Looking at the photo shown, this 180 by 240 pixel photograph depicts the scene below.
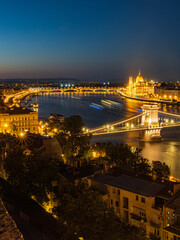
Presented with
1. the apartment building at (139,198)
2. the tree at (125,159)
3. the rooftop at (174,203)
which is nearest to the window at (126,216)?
the apartment building at (139,198)

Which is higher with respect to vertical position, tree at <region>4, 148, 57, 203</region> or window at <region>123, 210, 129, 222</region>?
tree at <region>4, 148, 57, 203</region>

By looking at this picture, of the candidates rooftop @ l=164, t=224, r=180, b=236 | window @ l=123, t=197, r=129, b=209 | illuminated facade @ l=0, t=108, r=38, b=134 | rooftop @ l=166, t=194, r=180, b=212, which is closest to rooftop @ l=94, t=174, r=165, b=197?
window @ l=123, t=197, r=129, b=209

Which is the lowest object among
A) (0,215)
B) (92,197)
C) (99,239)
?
(99,239)

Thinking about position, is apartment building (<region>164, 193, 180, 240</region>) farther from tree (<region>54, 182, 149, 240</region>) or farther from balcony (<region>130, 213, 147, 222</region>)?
tree (<region>54, 182, 149, 240</region>)

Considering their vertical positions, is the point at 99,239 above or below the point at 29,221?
above

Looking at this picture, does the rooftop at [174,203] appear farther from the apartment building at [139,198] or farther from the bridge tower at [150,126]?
the bridge tower at [150,126]

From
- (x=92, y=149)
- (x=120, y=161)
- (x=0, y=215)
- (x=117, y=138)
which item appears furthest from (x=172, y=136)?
(x=0, y=215)

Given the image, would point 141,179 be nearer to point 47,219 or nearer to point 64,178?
point 64,178

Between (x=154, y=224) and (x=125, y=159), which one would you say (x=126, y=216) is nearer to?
(x=154, y=224)
